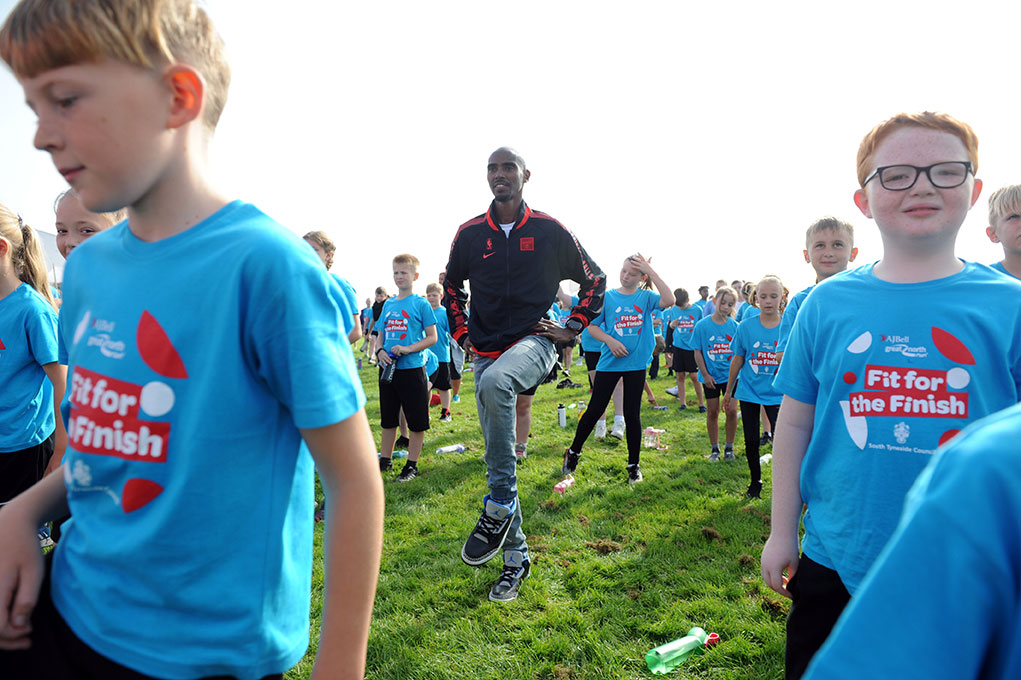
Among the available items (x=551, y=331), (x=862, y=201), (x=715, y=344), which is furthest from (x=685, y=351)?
(x=862, y=201)

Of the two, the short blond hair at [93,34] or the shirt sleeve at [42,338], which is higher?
the short blond hair at [93,34]

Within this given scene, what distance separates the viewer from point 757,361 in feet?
19.8

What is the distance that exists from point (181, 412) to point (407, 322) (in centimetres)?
654

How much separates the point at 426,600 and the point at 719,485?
4089 mm

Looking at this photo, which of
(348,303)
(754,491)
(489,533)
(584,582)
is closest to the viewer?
(348,303)

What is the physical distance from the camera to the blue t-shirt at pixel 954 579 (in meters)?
0.58

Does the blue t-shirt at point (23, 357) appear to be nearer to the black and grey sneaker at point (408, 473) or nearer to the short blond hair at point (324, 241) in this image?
the short blond hair at point (324, 241)

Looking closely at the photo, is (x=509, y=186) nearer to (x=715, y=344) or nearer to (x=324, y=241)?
(x=324, y=241)

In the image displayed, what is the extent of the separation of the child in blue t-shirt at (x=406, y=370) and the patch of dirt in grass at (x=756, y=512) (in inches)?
151

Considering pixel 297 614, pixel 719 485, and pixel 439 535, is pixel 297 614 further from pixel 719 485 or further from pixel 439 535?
pixel 719 485

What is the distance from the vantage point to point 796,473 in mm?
2182

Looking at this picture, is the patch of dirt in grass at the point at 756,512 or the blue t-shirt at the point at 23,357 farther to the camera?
the patch of dirt in grass at the point at 756,512

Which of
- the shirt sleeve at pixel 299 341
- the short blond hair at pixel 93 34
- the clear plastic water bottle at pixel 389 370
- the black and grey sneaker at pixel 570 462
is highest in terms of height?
the short blond hair at pixel 93 34

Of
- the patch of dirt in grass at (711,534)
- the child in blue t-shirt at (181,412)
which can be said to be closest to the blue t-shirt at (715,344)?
the patch of dirt in grass at (711,534)
